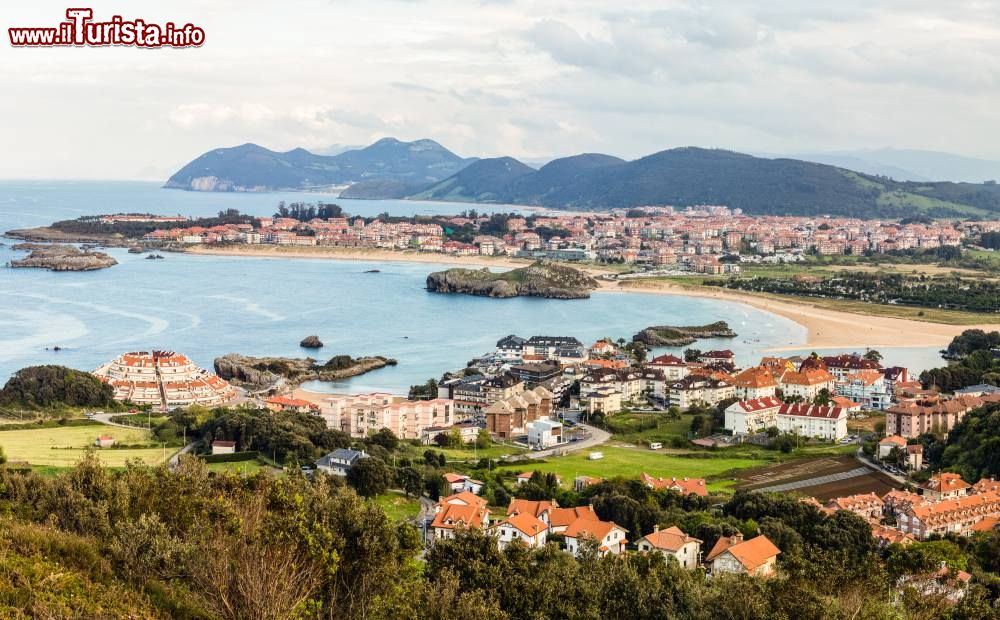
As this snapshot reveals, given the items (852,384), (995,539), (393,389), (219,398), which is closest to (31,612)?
(995,539)

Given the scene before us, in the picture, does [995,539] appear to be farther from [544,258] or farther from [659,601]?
[544,258]

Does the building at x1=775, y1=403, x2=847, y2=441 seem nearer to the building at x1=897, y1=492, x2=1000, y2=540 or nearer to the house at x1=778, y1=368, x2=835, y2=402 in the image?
the house at x1=778, y1=368, x2=835, y2=402

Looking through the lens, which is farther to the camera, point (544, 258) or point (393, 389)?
point (544, 258)

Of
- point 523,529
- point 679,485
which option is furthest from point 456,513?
point 679,485

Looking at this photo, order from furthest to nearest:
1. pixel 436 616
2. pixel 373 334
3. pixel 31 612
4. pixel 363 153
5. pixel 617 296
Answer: pixel 363 153, pixel 617 296, pixel 373 334, pixel 436 616, pixel 31 612

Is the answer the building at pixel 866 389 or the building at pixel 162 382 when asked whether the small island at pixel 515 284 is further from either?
the building at pixel 162 382

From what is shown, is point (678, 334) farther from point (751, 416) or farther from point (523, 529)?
point (523, 529)
